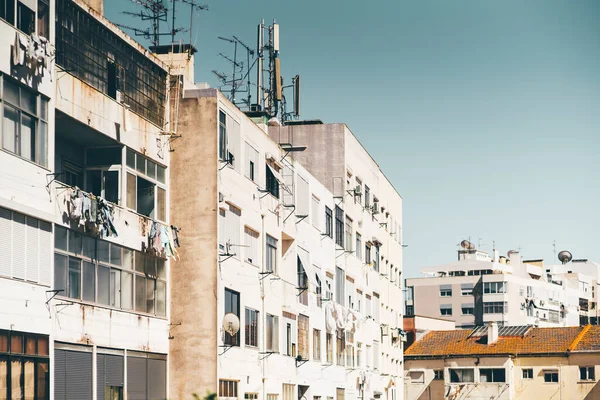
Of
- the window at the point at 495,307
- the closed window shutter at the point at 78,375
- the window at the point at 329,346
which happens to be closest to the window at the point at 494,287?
the window at the point at 495,307

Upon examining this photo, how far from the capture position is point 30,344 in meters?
28.5

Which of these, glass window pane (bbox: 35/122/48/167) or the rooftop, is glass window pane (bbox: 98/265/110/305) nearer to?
glass window pane (bbox: 35/122/48/167)

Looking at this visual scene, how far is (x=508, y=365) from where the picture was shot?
90.2m

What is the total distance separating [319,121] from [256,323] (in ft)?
64.4

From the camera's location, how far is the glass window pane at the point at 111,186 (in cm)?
3478

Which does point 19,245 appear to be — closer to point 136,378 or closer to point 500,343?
point 136,378

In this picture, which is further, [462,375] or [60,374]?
[462,375]

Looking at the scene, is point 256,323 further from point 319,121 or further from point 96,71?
point 319,121

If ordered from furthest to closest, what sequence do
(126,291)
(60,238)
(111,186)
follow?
(126,291), (111,186), (60,238)

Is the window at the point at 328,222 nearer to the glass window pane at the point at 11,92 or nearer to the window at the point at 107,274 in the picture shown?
the window at the point at 107,274

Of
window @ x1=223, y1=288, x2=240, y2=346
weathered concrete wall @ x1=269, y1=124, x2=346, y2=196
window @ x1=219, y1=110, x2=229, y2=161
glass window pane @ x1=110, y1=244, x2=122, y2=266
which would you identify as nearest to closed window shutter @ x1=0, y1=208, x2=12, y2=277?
glass window pane @ x1=110, y1=244, x2=122, y2=266

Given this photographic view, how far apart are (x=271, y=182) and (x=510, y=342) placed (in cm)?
4997

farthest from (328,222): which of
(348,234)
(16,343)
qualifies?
(16,343)

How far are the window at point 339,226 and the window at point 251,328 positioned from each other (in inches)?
616
